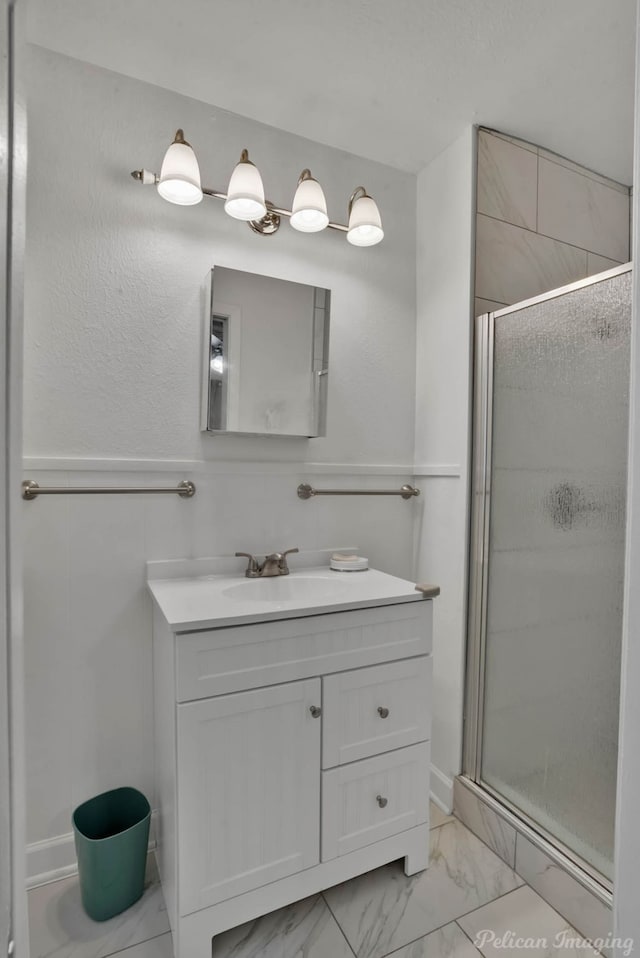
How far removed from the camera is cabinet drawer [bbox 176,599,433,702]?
1091 millimetres

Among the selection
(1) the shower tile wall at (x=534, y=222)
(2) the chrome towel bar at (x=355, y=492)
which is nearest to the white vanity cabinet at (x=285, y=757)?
(2) the chrome towel bar at (x=355, y=492)

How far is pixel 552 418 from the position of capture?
1.38m

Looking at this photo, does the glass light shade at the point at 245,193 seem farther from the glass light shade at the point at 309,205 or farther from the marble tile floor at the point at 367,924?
the marble tile floor at the point at 367,924

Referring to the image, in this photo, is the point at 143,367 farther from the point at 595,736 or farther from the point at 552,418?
the point at 595,736

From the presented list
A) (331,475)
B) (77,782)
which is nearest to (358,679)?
(331,475)

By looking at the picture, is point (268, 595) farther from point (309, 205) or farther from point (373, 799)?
point (309, 205)

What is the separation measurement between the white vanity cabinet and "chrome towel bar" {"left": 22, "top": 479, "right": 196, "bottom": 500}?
0.40 metres

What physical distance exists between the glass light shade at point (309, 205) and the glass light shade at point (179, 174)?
12.0 inches

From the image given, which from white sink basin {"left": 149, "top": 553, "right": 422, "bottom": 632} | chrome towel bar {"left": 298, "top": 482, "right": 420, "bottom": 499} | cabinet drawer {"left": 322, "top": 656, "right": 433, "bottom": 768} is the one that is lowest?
cabinet drawer {"left": 322, "top": 656, "right": 433, "bottom": 768}

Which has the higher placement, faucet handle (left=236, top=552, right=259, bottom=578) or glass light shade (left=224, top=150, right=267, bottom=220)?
glass light shade (left=224, top=150, right=267, bottom=220)

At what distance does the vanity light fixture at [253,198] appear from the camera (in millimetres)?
1338

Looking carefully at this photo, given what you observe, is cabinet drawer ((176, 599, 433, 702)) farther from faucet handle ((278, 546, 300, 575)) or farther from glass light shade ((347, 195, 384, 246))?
glass light shade ((347, 195, 384, 246))

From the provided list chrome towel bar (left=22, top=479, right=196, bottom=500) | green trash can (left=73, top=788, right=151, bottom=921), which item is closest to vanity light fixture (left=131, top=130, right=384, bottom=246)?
chrome towel bar (left=22, top=479, right=196, bottom=500)

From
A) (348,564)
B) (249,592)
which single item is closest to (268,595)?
(249,592)
